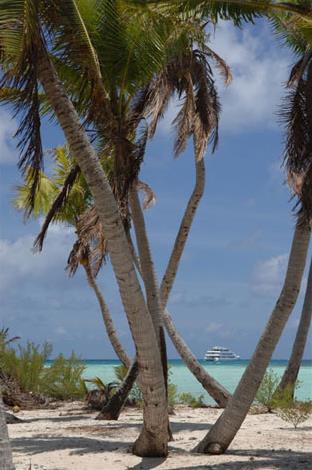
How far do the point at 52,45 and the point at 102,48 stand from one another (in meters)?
1.24

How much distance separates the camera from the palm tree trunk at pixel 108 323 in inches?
828

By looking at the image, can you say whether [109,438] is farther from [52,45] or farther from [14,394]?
[14,394]

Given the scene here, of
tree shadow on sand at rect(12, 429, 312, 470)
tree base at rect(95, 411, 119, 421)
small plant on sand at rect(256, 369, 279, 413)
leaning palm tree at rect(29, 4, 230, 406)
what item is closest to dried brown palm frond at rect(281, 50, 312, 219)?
leaning palm tree at rect(29, 4, 230, 406)

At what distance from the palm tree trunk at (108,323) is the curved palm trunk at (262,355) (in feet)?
33.0

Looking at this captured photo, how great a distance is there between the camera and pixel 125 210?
13.4m

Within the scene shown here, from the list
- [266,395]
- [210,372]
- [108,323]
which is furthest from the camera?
[210,372]

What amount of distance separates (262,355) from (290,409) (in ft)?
17.2

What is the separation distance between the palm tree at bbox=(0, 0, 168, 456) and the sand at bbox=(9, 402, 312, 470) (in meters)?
0.85

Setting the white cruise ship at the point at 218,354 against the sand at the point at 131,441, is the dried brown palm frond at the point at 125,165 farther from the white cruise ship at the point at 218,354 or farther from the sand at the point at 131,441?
the white cruise ship at the point at 218,354

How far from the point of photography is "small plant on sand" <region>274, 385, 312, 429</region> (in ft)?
48.7

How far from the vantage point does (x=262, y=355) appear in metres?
10.6

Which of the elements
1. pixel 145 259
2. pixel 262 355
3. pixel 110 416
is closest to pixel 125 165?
pixel 145 259

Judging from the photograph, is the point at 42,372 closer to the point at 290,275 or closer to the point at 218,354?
the point at 290,275

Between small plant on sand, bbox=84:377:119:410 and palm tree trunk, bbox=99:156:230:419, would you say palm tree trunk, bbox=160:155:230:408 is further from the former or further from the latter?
small plant on sand, bbox=84:377:119:410
